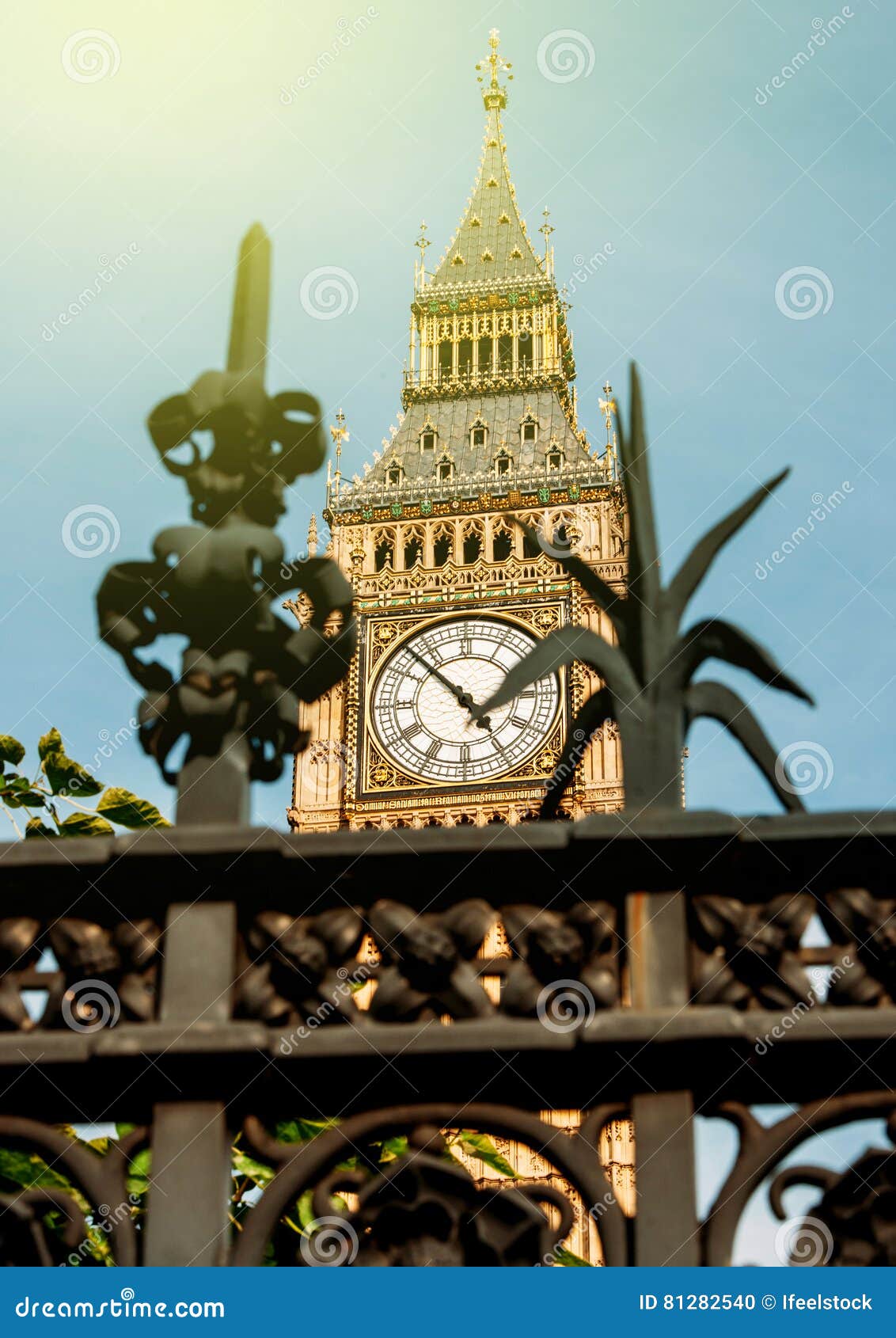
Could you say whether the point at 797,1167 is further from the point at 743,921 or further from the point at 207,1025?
the point at 207,1025

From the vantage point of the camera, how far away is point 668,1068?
495 centimetres

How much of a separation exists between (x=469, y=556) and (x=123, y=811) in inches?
1811

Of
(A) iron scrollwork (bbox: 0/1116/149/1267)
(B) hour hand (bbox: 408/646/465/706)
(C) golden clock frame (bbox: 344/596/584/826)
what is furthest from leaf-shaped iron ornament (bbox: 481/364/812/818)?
(C) golden clock frame (bbox: 344/596/584/826)

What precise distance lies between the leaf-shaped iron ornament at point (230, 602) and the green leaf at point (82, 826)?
9069mm

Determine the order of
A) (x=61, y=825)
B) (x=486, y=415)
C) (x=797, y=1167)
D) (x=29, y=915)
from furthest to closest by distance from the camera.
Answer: (x=486, y=415), (x=61, y=825), (x=29, y=915), (x=797, y=1167)

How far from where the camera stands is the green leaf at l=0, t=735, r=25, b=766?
587 inches

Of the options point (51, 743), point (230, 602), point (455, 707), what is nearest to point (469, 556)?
point (455, 707)

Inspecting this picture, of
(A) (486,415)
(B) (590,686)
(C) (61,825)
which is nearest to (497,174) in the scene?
(A) (486,415)

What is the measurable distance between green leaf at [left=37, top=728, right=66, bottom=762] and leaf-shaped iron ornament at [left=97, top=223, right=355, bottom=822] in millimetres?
10204

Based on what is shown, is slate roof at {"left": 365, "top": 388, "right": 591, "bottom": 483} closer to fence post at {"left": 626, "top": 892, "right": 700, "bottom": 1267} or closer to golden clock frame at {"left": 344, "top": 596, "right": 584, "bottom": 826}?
golden clock frame at {"left": 344, "top": 596, "right": 584, "bottom": 826}

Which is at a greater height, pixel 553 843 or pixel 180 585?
pixel 180 585

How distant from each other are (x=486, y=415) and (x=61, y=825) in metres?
53.0

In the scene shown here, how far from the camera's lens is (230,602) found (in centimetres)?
543

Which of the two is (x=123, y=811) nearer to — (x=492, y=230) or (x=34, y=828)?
(x=34, y=828)
